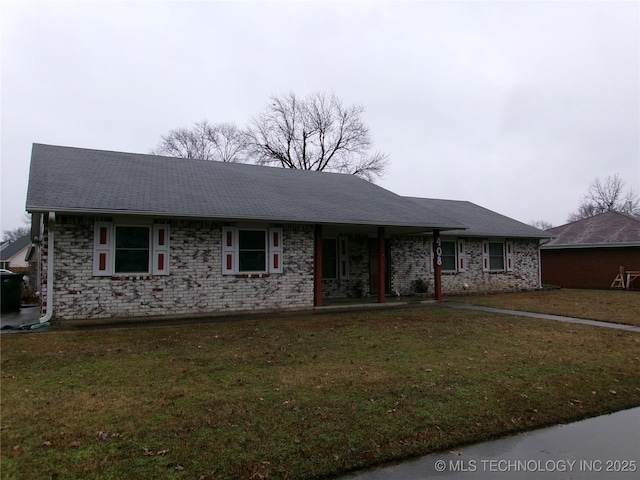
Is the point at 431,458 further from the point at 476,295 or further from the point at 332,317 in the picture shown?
the point at 476,295

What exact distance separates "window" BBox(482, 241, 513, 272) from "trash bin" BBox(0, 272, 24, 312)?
55.8ft

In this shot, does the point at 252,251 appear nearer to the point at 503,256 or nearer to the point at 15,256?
the point at 503,256

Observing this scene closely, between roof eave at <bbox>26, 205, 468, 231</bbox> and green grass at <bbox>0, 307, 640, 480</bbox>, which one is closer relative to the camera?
green grass at <bbox>0, 307, 640, 480</bbox>

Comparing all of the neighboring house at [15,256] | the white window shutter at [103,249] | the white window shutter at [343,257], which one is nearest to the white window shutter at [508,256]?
the white window shutter at [343,257]

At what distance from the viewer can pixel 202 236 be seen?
11594mm

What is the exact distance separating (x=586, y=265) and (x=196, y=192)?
20.4 meters

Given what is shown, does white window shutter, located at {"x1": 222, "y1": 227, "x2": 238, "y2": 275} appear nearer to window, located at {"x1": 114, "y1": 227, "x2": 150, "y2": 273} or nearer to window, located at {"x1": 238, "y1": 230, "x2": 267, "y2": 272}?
window, located at {"x1": 238, "y1": 230, "x2": 267, "y2": 272}

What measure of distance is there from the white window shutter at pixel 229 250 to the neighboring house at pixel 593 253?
753 inches

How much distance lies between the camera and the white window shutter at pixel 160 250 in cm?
1102

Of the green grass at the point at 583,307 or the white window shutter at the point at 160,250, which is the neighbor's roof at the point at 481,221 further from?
the white window shutter at the point at 160,250

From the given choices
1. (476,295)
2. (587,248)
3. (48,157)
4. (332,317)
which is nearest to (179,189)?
(48,157)

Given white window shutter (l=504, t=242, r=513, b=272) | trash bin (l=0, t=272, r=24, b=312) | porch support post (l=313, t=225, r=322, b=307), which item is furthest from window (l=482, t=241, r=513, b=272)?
trash bin (l=0, t=272, r=24, b=312)

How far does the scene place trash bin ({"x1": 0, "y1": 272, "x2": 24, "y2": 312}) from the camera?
12857 millimetres

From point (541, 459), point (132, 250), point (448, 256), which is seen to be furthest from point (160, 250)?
point (448, 256)
